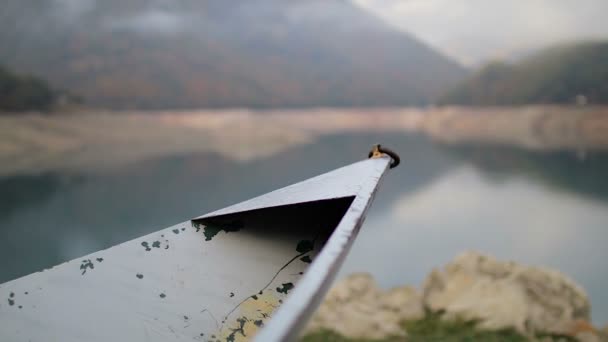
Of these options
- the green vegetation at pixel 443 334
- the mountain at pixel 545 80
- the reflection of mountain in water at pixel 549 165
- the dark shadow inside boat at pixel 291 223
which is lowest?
the dark shadow inside boat at pixel 291 223

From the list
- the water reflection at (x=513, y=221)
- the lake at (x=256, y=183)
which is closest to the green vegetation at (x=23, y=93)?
the lake at (x=256, y=183)

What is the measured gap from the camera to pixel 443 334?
2.68m

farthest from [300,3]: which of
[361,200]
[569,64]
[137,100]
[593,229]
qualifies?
[361,200]

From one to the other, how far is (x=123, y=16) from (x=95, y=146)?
346 centimetres

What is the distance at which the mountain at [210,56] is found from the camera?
889 centimetres

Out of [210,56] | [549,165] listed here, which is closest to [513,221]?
[549,165]

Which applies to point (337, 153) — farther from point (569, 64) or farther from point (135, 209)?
point (569, 64)

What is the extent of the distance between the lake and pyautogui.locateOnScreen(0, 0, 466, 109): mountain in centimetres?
77

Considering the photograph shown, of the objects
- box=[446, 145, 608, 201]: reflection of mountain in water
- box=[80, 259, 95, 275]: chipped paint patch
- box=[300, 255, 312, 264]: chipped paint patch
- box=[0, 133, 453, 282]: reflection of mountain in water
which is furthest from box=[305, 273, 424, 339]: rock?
box=[446, 145, 608, 201]: reflection of mountain in water

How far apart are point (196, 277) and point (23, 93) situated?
7652mm

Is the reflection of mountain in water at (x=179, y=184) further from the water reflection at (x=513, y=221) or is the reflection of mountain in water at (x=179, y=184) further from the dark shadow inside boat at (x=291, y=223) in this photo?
the dark shadow inside boat at (x=291, y=223)

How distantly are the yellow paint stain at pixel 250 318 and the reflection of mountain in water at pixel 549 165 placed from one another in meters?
7.47

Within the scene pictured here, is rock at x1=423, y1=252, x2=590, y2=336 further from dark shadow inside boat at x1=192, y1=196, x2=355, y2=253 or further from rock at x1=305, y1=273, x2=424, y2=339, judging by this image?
A: dark shadow inside boat at x1=192, y1=196, x2=355, y2=253

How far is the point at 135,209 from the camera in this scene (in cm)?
752
